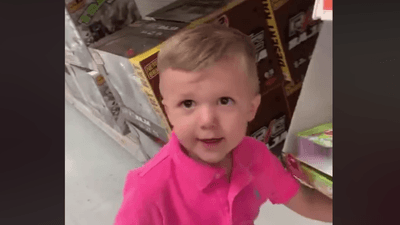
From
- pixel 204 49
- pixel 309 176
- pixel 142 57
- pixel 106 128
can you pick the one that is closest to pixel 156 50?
pixel 142 57

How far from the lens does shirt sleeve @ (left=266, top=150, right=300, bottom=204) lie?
60 centimetres

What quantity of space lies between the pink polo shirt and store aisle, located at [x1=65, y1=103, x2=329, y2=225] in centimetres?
10

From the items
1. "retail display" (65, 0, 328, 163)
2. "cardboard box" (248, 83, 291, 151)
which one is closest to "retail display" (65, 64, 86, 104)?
"retail display" (65, 0, 328, 163)

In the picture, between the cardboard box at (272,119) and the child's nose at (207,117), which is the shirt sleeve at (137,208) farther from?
the cardboard box at (272,119)

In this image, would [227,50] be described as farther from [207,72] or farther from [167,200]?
[167,200]

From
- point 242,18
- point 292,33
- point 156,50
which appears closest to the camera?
point 156,50

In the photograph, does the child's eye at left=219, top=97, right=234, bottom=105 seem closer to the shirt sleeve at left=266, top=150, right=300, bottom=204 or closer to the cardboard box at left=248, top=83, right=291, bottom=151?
the shirt sleeve at left=266, top=150, right=300, bottom=204

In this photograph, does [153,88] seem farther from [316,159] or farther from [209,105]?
[316,159]

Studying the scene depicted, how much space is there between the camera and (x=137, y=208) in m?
0.47

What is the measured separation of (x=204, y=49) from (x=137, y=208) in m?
0.23

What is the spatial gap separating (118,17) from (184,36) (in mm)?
383

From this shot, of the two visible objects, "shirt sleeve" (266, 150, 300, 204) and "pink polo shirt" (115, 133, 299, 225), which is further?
"shirt sleeve" (266, 150, 300, 204)
